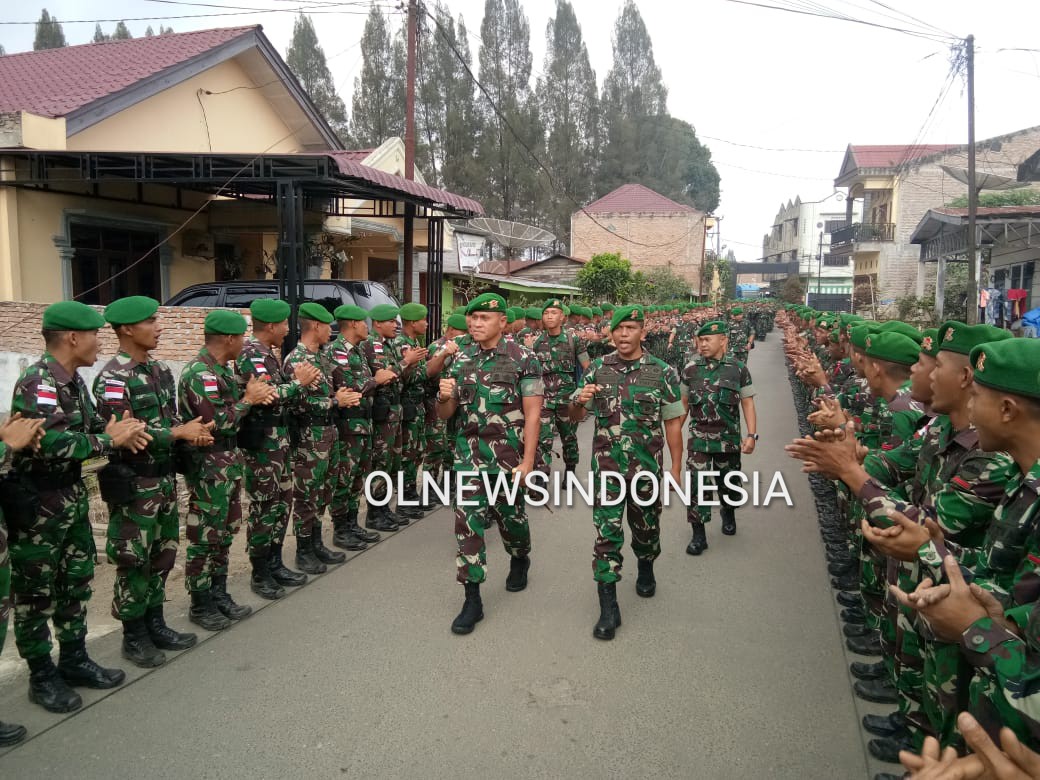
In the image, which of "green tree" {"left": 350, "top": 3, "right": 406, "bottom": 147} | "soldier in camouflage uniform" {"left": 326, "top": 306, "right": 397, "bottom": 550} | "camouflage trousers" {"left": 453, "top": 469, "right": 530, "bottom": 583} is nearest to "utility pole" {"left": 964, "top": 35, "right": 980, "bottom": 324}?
"soldier in camouflage uniform" {"left": 326, "top": 306, "right": 397, "bottom": 550}

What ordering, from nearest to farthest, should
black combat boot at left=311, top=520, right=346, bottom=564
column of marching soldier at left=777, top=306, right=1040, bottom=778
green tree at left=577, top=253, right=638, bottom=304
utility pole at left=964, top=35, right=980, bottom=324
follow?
column of marching soldier at left=777, top=306, right=1040, bottom=778 → black combat boot at left=311, top=520, right=346, bottom=564 → utility pole at left=964, top=35, right=980, bottom=324 → green tree at left=577, top=253, right=638, bottom=304

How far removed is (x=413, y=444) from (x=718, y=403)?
298 cm

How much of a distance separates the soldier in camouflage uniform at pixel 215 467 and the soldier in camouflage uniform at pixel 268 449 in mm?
218

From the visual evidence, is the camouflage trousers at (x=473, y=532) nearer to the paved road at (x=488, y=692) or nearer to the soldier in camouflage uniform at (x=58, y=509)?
the paved road at (x=488, y=692)

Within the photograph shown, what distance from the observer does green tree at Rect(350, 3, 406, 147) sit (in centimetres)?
4994

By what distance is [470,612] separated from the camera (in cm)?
452

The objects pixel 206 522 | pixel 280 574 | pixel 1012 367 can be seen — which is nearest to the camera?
pixel 1012 367

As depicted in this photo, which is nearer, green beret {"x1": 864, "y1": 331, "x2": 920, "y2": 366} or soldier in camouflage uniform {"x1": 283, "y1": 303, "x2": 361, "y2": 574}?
green beret {"x1": 864, "y1": 331, "x2": 920, "y2": 366}

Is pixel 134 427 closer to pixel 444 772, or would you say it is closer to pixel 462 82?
pixel 444 772

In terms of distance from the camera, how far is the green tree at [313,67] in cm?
4938

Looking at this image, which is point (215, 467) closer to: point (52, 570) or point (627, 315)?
point (52, 570)

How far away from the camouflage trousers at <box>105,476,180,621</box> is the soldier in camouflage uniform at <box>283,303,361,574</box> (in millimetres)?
1280

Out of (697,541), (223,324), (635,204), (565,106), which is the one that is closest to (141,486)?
(223,324)

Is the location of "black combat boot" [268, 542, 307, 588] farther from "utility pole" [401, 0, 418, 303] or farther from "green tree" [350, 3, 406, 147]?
"green tree" [350, 3, 406, 147]
